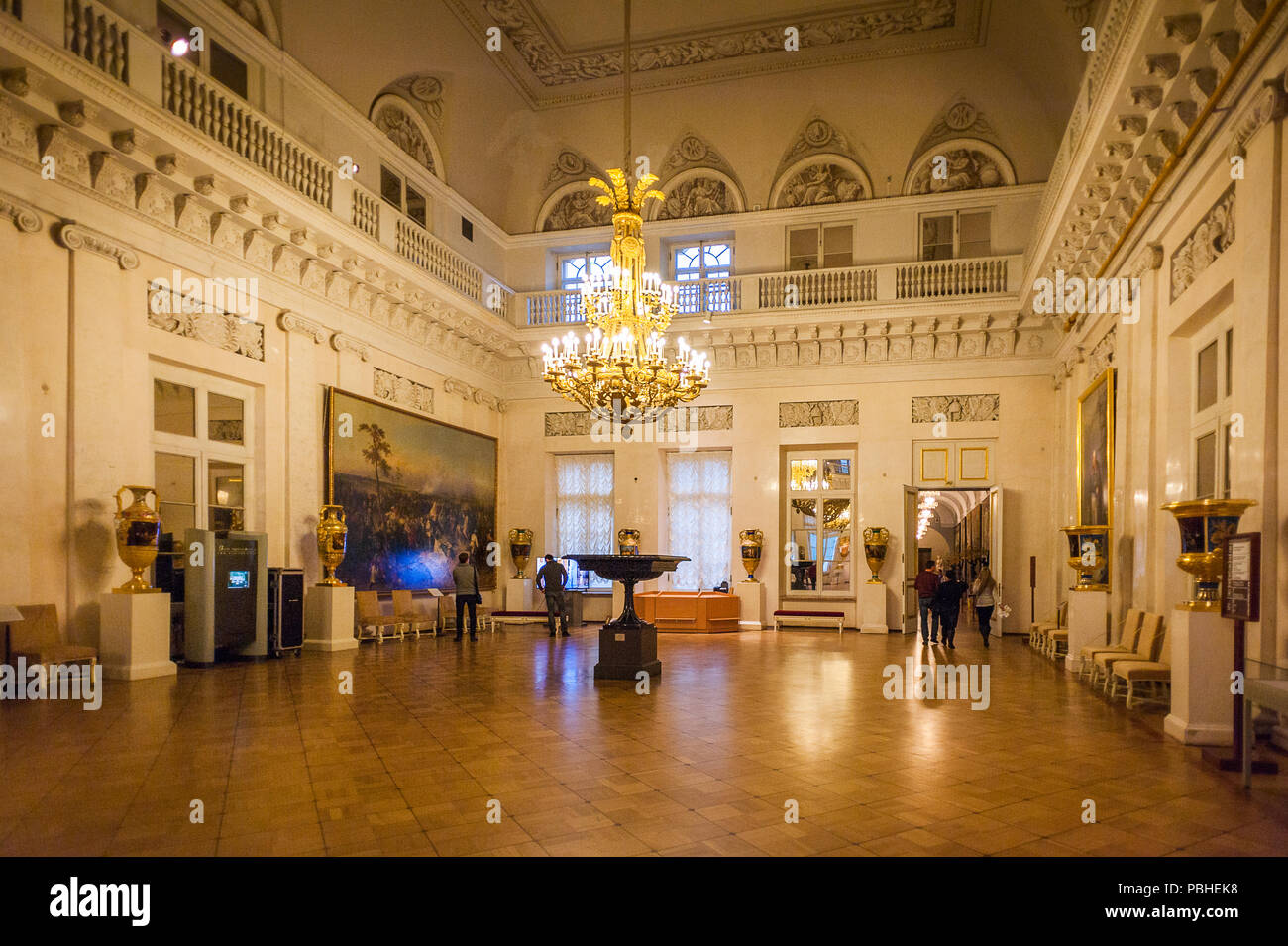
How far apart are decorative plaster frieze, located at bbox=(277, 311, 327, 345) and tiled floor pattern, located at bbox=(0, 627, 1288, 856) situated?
4.77 meters

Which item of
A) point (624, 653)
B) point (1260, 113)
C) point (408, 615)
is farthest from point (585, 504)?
point (1260, 113)

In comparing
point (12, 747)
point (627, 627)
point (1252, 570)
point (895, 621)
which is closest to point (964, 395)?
point (895, 621)

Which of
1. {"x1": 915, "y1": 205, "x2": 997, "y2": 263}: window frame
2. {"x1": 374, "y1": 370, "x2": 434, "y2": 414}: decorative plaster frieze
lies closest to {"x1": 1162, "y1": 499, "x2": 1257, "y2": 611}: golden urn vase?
{"x1": 915, "y1": 205, "x2": 997, "y2": 263}: window frame

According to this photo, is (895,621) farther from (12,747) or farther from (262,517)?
(12,747)

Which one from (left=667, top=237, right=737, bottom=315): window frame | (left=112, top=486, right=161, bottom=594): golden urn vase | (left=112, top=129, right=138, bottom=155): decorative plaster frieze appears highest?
(left=667, top=237, right=737, bottom=315): window frame

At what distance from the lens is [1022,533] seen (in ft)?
47.0

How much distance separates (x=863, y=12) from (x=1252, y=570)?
40.0 ft

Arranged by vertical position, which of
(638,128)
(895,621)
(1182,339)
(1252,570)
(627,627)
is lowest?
(895,621)

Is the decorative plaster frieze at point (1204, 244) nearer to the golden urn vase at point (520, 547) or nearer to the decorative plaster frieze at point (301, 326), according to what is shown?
the decorative plaster frieze at point (301, 326)

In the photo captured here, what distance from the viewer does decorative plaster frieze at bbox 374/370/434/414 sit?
42.1ft

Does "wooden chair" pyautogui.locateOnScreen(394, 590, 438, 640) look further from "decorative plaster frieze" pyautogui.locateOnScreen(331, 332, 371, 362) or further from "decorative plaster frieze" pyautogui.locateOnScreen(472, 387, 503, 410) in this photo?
"decorative plaster frieze" pyautogui.locateOnScreen(472, 387, 503, 410)

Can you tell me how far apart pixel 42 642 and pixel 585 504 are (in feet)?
33.7

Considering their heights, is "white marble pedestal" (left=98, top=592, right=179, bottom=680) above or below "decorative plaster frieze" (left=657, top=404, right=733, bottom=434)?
below

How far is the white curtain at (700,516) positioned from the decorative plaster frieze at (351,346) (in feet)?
20.5
